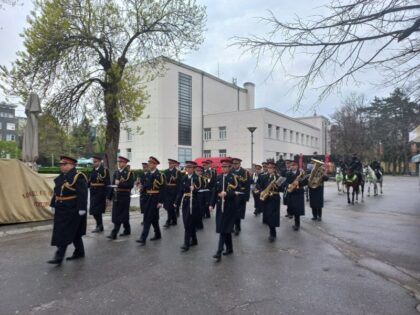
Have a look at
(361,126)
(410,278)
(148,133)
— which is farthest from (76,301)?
(361,126)

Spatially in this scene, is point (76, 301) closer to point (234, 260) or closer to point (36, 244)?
point (234, 260)

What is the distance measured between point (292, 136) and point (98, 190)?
154ft

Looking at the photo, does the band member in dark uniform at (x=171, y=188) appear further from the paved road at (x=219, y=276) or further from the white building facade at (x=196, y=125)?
the white building facade at (x=196, y=125)

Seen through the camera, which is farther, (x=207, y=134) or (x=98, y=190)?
(x=207, y=134)

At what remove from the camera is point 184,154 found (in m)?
44.2

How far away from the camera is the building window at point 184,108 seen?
1709 inches

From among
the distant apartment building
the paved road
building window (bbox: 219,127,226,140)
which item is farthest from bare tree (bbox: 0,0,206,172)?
the distant apartment building

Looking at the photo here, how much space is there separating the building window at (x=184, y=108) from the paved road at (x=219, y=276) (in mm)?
35288

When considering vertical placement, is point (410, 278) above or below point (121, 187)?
below

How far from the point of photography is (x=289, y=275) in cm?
559

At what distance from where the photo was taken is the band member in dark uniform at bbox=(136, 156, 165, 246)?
7758 millimetres

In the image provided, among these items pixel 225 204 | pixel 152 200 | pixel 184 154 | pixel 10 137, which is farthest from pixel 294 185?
pixel 10 137

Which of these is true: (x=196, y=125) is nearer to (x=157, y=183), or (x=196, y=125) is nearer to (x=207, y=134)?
(x=207, y=134)

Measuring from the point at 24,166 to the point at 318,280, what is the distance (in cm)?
847
